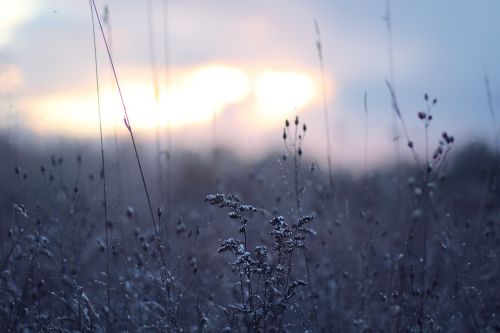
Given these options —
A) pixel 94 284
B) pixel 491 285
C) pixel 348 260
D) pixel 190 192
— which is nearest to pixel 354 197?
pixel 190 192

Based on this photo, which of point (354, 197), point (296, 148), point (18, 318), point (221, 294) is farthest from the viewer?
point (354, 197)

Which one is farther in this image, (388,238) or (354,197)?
(354,197)

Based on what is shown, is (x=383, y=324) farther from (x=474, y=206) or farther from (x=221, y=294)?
(x=474, y=206)

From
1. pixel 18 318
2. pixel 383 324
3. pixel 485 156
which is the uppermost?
pixel 485 156

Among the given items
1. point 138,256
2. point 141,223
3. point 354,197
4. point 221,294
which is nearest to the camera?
point 138,256

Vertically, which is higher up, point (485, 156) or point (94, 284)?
point (485, 156)

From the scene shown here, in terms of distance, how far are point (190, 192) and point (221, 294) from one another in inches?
87.9

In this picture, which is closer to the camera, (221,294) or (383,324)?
(383,324)

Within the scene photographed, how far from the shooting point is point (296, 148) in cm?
324

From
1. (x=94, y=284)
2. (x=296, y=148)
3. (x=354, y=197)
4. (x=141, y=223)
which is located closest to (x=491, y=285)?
(x=296, y=148)

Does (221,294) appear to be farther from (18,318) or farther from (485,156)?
(485,156)

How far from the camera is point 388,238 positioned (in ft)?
17.0

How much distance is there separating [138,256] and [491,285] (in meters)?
2.18

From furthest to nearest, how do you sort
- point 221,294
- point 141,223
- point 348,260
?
1. point 141,223
2. point 348,260
3. point 221,294
